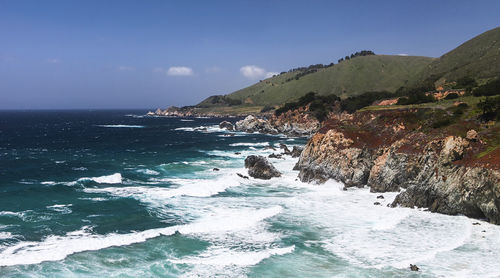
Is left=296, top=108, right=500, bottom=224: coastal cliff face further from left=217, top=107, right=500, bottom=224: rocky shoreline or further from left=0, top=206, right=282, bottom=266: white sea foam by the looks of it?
left=0, top=206, right=282, bottom=266: white sea foam

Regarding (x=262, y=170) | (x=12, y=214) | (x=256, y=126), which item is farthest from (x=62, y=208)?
(x=256, y=126)

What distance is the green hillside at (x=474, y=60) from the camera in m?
105

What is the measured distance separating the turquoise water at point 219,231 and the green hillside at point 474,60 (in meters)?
80.5

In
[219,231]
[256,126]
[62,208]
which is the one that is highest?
[256,126]

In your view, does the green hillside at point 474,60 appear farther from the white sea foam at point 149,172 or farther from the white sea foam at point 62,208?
the white sea foam at point 62,208

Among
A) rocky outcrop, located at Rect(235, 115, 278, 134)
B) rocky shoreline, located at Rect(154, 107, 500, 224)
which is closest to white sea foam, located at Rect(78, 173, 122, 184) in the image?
rocky shoreline, located at Rect(154, 107, 500, 224)

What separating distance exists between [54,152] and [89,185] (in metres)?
37.4

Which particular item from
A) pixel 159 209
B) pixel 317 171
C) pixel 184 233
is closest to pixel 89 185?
pixel 159 209

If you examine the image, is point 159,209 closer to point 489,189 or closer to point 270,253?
point 270,253

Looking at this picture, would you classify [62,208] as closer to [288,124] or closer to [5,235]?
[5,235]

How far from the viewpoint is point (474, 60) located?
12888cm

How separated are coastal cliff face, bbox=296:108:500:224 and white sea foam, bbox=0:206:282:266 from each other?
14725 mm

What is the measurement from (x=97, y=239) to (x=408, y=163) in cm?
3312

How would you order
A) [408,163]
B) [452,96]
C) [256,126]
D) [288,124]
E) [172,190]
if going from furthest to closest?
[256,126]
[288,124]
[452,96]
[172,190]
[408,163]
